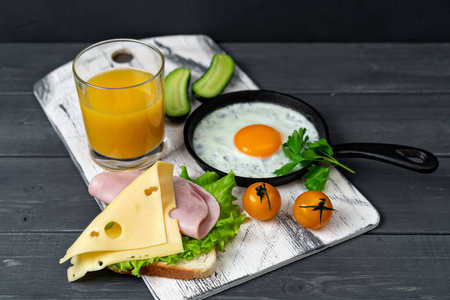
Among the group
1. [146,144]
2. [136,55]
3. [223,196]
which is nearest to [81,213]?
[146,144]

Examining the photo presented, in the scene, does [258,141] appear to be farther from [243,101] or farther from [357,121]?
[357,121]

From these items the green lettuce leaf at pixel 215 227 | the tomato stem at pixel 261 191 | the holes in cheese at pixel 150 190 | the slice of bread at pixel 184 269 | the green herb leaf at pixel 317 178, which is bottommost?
the slice of bread at pixel 184 269

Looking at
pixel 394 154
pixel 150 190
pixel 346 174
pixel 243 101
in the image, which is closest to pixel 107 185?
pixel 150 190

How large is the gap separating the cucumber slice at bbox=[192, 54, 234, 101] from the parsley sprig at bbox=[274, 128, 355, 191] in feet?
1.92

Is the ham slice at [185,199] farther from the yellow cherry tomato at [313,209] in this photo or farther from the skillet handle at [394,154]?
the skillet handle at [394,154]

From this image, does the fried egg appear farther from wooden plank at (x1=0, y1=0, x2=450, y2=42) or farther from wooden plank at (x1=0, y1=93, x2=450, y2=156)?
wooden plank at (x1=0, y1=0, x2=450, y2=42)

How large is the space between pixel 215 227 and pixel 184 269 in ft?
0.71

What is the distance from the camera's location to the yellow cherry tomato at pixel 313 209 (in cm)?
215

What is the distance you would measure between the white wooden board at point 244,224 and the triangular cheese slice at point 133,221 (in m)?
0.16

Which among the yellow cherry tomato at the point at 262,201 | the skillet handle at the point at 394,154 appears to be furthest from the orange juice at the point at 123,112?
the skillet handle at the point at 394,154

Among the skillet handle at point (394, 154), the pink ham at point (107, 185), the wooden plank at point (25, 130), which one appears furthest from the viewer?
the wooden plank at point (25, 130)

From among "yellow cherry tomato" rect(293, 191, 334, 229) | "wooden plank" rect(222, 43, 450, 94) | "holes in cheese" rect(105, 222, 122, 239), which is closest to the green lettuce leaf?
"holes in cheese" rect(105, 222, 122, 239)

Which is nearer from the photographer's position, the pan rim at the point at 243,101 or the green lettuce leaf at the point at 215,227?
the green lettuce leaf at the point at 215,227

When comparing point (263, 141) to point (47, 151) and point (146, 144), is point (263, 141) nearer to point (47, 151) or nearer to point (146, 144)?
point (146, 144)
